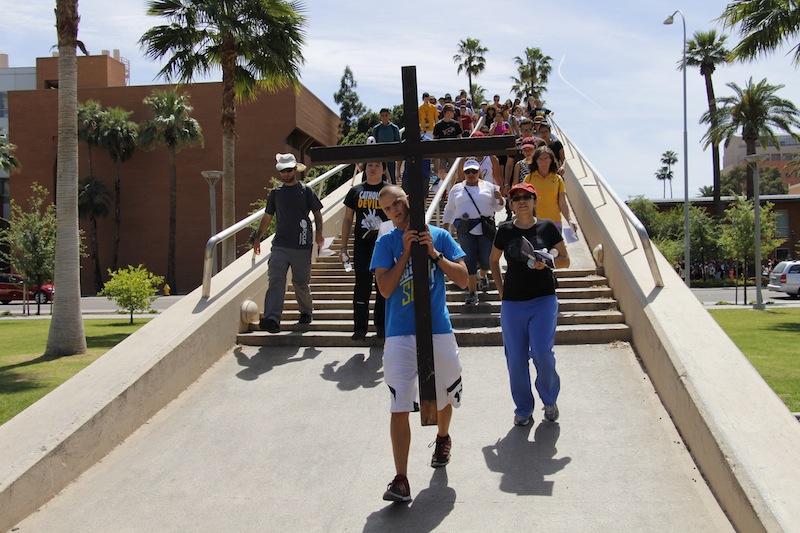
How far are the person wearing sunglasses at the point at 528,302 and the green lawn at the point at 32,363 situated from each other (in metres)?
4.76

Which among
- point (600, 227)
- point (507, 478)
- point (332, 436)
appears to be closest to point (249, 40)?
point (600, 227)

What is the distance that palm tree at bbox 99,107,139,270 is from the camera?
43.9 meters

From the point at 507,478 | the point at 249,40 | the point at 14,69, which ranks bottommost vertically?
the point at 507,478

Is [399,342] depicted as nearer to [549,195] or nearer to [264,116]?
[549,195]

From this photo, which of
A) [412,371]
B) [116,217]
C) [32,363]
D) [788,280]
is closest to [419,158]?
[412,371]

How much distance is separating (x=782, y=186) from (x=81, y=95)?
271 feet

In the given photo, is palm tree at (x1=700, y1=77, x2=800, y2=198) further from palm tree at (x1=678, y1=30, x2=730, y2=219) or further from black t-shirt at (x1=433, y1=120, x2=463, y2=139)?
black t-shirt at (x1=433, y1=120, x2=463, y2=139)

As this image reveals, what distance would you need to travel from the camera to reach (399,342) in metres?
4.44

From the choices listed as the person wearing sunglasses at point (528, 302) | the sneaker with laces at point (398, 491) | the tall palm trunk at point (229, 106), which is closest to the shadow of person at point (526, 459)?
the person wearing sunglasses at point (528, 302)

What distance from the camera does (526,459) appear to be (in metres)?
4.97

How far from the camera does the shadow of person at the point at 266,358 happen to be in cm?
702

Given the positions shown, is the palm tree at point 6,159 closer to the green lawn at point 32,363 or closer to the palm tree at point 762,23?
the green lawn at point 32,363

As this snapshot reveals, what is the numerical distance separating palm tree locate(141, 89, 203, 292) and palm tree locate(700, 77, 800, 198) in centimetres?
2934

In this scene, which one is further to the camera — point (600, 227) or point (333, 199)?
point (333, 199)
